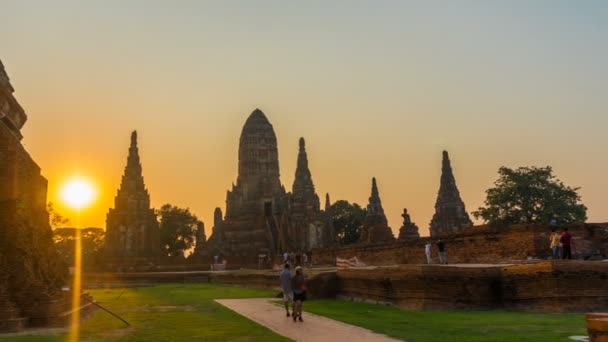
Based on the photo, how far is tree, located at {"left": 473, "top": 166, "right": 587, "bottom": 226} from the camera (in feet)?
112

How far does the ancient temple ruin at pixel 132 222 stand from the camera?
48.0 metres

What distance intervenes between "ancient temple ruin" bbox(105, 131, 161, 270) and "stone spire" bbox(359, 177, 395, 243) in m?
18.0

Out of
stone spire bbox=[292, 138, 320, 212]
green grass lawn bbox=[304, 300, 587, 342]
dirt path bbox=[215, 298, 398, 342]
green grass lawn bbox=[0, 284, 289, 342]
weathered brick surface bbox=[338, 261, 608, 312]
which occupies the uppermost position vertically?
stone spire bbox=[292, 138, 320, 212]

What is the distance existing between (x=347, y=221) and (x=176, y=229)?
2097cm

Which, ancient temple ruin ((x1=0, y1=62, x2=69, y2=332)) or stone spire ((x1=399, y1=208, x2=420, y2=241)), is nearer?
ancient temple ruin ((x1=0, y1=62, x2=69, y2=332))

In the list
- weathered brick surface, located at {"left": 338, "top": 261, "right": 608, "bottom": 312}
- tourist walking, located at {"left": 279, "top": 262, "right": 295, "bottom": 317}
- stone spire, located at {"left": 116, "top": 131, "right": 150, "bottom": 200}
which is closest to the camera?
weathered brick surface, located at {"left": 338, "top": 261, "right": 608, "bottom": 312}

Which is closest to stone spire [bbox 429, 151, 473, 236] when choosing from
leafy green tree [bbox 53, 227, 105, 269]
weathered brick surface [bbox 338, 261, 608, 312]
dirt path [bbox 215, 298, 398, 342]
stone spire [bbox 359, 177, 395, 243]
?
stone spire [bbox 359, 177, 395, 243]

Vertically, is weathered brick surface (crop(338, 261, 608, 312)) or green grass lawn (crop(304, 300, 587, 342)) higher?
weathered brick surface (crop(338, 261, 608, 312))

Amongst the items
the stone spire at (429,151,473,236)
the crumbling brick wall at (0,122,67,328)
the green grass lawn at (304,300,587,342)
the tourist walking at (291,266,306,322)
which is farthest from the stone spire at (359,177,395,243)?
the crumbling brick wall at (0,122,67,328)

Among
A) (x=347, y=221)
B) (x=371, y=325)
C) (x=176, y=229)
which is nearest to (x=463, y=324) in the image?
(x=371, y=325)

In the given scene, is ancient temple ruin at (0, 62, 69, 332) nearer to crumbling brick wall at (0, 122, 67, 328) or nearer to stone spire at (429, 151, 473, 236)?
crumbling brick wall at (0, 122, 67, 328)

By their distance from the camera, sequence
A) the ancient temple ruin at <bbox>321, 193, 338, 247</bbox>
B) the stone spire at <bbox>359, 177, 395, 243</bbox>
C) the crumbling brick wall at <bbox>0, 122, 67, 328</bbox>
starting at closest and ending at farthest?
1. the crumbling brick wall at <bbox>0, 122, 67, 328</bbox>
2. the stone spire at <bbox>359, 177, 395, 243</bbox>
3. the ancient temple ruin at <bbox>321, 193, 338, 247</bbox>

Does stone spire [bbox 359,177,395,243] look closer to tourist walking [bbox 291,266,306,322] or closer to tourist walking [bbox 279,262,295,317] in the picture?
tourist walking [bbox 279,262,295,317]

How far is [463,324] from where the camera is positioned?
871cm
